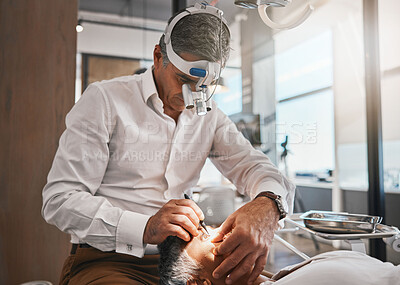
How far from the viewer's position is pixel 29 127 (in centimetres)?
195

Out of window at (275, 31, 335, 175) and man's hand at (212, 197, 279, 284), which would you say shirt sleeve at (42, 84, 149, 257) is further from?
window at (275, 31, 335, 175)

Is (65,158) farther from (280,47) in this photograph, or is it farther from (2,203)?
(280,47)

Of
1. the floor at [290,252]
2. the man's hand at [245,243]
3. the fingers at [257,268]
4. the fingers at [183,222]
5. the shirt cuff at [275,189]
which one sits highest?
the shirt cuff at [275,189]

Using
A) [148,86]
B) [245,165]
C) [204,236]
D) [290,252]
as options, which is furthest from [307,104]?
[204,236]

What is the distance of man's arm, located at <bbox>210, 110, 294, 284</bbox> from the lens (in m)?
1.04

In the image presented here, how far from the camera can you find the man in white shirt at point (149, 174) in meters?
1.08

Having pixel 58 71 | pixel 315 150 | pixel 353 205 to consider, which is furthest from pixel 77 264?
pixel 353 205

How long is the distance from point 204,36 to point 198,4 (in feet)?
0.41

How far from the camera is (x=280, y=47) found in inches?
112

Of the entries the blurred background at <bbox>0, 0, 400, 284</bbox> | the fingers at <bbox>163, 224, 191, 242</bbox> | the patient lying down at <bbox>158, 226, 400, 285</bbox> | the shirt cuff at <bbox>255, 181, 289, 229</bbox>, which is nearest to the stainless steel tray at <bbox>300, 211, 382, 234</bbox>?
the shirt cuff at <bbox>255, 181, 289, 229</bbox>

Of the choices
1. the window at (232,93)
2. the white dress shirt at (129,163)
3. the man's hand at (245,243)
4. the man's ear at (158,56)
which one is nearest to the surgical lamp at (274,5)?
the man's ear at (158,56)

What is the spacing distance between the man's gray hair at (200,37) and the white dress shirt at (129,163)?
0.91 feet

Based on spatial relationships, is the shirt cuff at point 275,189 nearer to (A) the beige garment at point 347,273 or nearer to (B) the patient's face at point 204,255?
(B) the patient's face at point 204,255

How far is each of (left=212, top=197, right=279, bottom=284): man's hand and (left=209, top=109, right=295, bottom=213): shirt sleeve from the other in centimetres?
23
